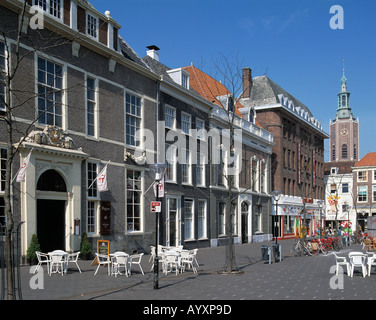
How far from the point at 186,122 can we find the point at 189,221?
6.30m

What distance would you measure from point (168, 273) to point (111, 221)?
5624 millimetres

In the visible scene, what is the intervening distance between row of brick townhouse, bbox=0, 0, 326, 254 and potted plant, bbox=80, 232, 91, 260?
31 centimetres

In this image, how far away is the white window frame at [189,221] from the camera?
90.2 feet

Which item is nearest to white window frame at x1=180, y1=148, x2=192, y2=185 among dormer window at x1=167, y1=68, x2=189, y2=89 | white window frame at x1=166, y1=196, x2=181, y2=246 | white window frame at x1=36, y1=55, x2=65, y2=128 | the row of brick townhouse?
the row of brick townhouse

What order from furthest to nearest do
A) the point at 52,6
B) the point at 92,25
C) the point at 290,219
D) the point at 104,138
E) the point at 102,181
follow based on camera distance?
the point at 290,219 → the point at 104,138 → the point at 92,25 → the point at 102,181 → the point at 52,6

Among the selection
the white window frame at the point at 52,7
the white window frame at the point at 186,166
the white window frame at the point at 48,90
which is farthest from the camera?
the white window frame at the point at 186,166

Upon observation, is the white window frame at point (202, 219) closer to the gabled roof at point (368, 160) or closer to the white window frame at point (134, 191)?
the white window frame at point (134, 191)

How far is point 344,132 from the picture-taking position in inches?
4574

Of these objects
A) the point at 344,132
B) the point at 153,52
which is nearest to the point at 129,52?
the point at 153,52

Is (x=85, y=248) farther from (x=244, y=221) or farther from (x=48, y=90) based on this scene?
(x=244, y=221)

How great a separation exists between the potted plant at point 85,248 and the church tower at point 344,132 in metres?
104

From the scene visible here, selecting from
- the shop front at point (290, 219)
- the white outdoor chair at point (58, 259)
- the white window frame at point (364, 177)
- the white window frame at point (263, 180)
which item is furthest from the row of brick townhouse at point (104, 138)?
the white window frame at point (364, 177)

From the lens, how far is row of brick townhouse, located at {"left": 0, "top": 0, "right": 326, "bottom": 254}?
16266 mm
